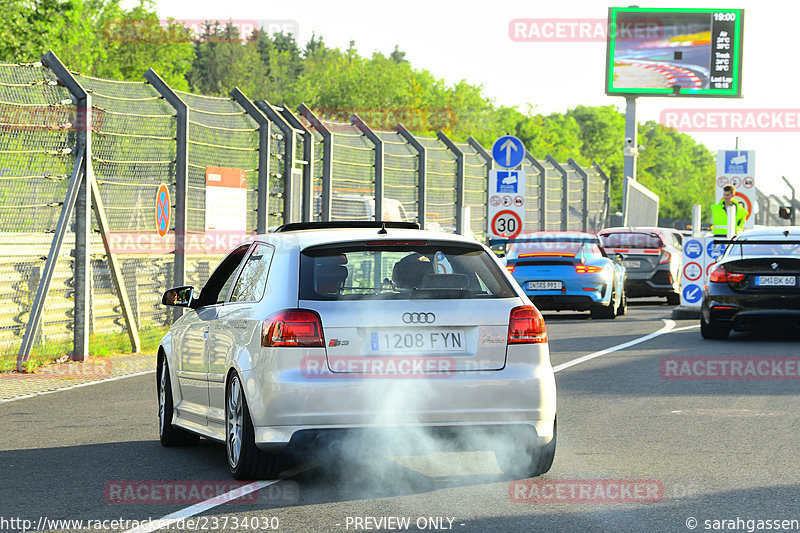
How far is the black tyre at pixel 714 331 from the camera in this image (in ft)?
58.1

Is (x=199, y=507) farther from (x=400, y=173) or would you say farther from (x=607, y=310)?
(x=400, y=173)

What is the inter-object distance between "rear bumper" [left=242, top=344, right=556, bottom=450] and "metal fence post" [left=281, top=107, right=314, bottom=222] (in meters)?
15.0

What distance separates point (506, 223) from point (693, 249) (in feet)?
14.6

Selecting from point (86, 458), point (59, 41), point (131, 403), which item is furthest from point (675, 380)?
point (59, 41)

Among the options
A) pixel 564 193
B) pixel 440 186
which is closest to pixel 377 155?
pixel 440 186

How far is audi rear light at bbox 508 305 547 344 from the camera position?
7.42m

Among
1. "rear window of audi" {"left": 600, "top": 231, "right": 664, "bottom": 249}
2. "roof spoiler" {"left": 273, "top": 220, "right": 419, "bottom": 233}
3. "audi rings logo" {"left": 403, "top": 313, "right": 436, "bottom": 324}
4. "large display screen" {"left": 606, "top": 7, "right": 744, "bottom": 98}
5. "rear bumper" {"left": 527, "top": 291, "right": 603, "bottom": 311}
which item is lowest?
"rear bumper" {"left": 527, "top": 291, "right": 603, "bottom": 311}

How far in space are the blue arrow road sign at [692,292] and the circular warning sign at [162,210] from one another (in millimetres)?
9493

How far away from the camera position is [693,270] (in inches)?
894

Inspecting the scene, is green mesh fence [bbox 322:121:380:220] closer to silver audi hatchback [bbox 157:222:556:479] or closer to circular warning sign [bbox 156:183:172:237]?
circular warning sign [bbox 156:183:172:237]

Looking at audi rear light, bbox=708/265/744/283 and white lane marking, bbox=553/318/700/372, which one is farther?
audi rear light, bbox=708/265/744/283

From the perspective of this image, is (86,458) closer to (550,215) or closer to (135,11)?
(550,215)

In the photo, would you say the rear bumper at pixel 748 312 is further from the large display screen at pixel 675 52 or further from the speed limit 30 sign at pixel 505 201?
the large display screen at pixel 675 52

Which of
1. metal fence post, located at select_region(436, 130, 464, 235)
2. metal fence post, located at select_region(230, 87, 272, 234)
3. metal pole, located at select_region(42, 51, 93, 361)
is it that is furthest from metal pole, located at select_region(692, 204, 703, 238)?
metal pole, located at select_region(42, 51, 93, 361)
